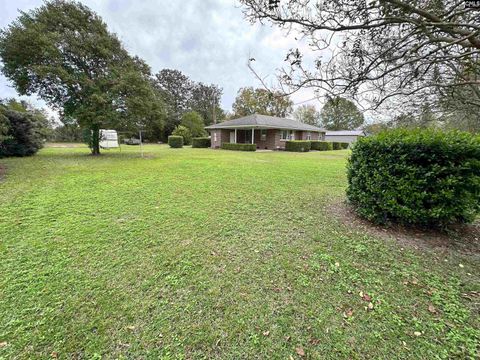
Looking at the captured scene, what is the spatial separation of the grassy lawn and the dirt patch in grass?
7.6 inches

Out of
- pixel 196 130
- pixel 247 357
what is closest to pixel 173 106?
pixel 196 130

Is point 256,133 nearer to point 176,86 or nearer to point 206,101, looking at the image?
point 206,101

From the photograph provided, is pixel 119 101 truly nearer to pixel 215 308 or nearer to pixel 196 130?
pixel 215 308

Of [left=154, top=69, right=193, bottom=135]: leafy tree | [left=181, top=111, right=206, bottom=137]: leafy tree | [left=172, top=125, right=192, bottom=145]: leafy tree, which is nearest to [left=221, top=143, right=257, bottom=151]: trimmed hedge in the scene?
[left=172, top=125, right=192, bottom=145]: leafy tree

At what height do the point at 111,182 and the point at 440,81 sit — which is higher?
the point at 440,81

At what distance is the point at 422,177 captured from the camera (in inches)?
130

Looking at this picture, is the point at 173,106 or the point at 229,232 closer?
the point at 229,232

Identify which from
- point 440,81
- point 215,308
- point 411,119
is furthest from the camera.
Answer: point 411,119

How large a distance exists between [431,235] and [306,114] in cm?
4826

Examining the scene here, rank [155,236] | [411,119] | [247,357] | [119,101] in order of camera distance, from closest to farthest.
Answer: [247,357], [155,236], [411,119], [119,101]

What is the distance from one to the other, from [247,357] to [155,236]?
2.29 metres

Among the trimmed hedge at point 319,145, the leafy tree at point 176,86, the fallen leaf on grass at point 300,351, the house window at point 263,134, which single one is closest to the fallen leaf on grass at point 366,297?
the fallen leaf on grass at point 300,351

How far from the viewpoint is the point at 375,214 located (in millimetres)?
3840

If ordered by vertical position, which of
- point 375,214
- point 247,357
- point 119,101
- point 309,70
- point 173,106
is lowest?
point 247,357
